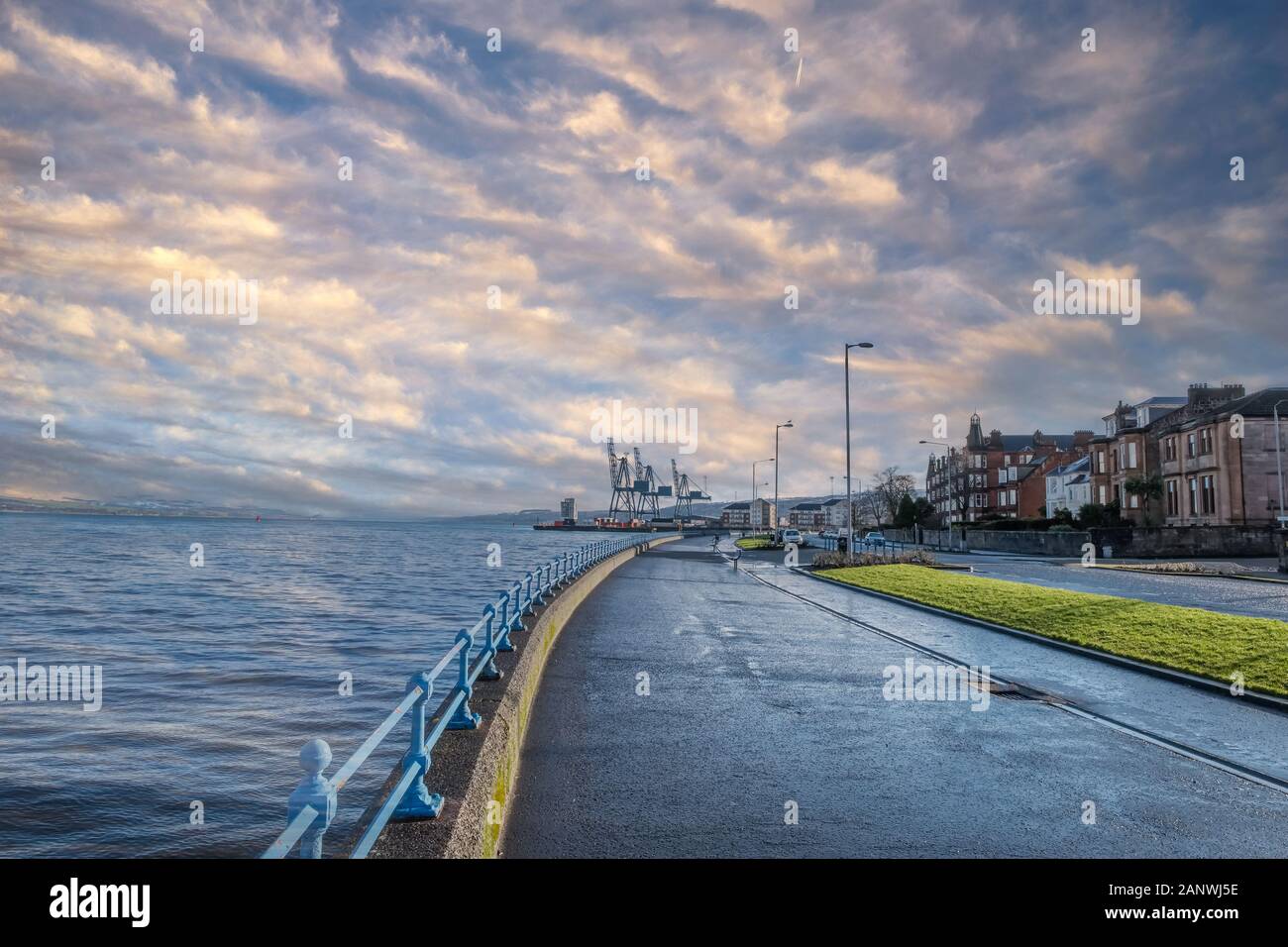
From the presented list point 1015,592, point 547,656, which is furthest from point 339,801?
point 1015,592

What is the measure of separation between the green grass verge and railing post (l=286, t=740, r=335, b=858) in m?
11.8

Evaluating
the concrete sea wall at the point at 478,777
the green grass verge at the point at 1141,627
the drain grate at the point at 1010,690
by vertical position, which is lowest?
the drain grate at the point at 1010,690

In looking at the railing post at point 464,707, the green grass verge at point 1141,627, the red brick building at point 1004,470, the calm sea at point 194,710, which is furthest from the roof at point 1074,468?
the railing post at point 464,707

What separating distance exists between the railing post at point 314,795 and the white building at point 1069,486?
88876 millimetres

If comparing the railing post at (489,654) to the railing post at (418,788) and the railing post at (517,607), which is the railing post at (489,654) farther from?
the railing post at (418,788)

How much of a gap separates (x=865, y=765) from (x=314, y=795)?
5448mm

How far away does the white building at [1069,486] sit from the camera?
86.2m

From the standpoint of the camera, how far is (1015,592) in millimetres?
24078

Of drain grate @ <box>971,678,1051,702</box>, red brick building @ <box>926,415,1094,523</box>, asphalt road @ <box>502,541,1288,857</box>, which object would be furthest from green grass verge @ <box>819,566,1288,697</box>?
red brick building @ <box>926,415,1094,523</box>

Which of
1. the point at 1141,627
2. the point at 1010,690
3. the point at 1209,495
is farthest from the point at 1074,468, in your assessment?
the point at 1010,690

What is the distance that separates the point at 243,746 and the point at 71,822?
3231 mm

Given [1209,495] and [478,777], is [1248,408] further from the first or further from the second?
[478,777]
